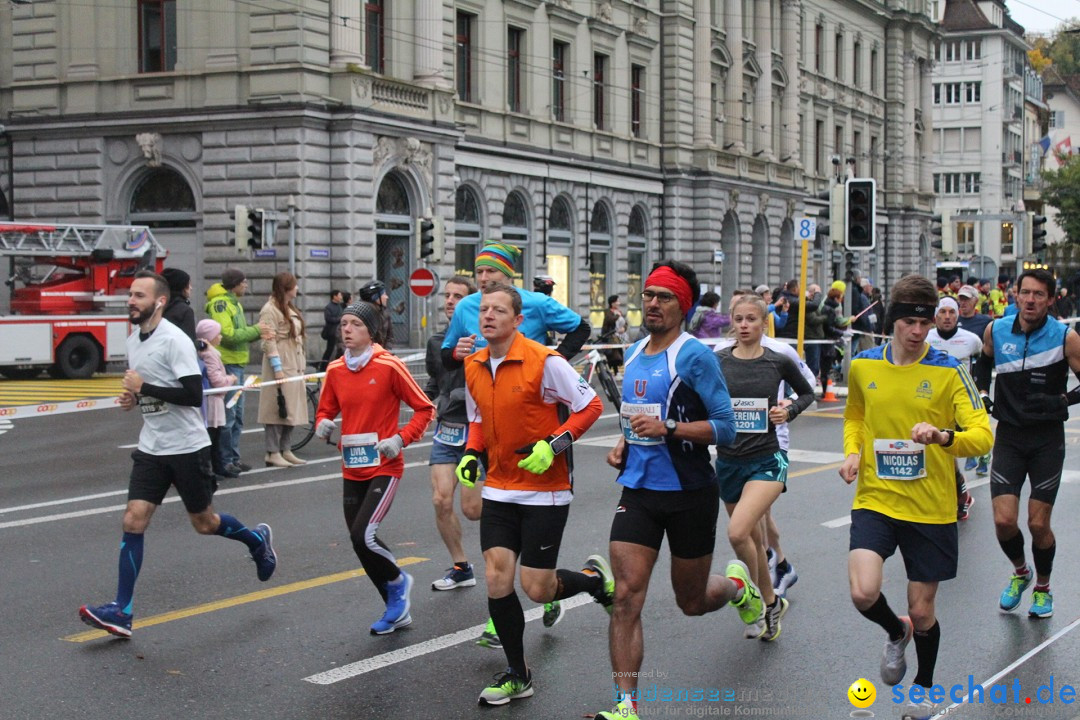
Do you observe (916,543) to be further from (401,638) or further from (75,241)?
(75,241)

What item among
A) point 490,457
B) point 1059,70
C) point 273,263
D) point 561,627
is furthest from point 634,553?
point 1059,70

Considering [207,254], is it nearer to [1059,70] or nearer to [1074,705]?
[1074,705]

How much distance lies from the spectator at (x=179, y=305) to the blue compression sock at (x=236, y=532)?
403 cm

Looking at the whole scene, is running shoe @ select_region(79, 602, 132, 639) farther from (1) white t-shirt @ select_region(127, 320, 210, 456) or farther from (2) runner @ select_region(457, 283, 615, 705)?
(2) runner @ select_region(457, 283, 615, 705)

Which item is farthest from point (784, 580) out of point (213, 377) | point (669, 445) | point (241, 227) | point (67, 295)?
point (67, 295)

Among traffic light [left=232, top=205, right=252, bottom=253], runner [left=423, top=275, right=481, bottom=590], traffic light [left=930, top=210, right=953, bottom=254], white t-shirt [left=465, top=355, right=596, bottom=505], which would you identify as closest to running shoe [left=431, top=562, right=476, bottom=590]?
runner [left=423, top=275, right=481, bottom=590]

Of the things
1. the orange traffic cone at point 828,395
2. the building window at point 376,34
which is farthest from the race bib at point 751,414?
the building window at point 376,34

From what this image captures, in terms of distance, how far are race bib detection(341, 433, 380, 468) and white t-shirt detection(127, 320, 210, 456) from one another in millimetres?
764

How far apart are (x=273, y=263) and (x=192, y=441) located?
80.8ft

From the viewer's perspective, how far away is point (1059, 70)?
122m

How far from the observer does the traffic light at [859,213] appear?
21.5 metres

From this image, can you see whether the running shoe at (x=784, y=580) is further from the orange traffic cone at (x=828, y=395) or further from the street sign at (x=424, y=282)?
the street sign at (x=424, y=282)

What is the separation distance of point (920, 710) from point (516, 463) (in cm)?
193

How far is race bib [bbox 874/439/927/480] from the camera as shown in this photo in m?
5.86
